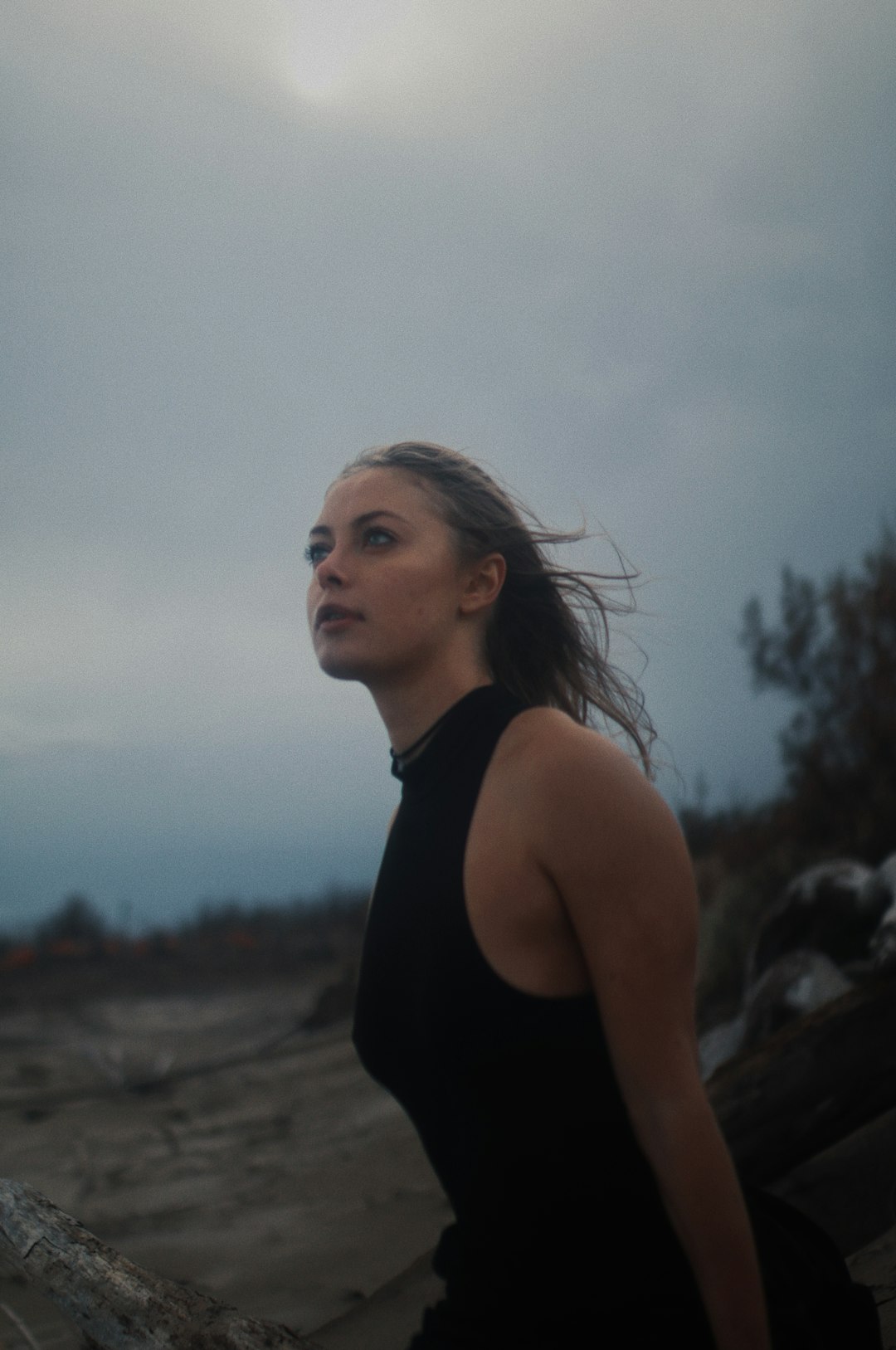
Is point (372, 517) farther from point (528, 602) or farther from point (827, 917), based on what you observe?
point (827, 917)

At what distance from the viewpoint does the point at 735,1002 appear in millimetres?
5629

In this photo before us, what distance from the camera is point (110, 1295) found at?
1.54 meters

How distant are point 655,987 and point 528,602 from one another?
895 mm

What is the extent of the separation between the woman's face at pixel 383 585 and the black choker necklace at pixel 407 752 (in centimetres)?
9

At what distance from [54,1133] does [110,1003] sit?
397 centimetres

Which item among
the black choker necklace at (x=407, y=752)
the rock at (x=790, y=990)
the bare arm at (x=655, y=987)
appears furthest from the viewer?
the rock at (x=790, y=990)

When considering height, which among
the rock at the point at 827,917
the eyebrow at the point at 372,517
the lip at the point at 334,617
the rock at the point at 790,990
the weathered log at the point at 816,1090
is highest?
the eyebrow at the point at 372,517

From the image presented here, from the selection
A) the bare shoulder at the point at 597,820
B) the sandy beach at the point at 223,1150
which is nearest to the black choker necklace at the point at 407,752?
the bare shoulder at the point at 597,820

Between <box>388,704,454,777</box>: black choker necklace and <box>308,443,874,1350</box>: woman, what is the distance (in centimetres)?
7

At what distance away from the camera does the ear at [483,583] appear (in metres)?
Answer: 1.76

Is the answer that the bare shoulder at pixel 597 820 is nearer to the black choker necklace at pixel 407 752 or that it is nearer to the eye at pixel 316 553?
the black choker necklace at pixel 407 752

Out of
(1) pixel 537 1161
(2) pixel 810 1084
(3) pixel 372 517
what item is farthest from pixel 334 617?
(2) pixel 810 1084

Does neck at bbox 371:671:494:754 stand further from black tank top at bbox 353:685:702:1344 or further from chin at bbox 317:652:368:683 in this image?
black tank top at bbox 353:685:702:1344

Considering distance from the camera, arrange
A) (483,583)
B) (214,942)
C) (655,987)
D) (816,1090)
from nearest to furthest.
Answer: (655,987)
(483,583)
(816,1090)
(214,942)
